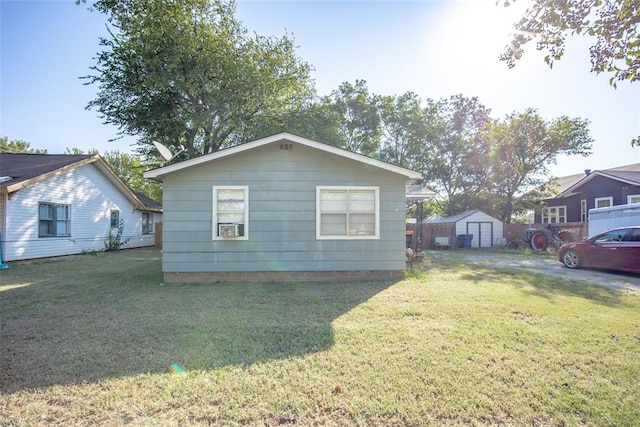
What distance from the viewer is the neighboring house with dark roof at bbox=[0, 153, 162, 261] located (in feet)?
34.7

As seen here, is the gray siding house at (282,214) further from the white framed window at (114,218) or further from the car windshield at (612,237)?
the white framed window at (114,218)

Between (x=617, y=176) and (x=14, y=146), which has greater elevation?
(x=14, y=146)

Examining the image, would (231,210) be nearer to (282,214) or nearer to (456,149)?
(282,214)

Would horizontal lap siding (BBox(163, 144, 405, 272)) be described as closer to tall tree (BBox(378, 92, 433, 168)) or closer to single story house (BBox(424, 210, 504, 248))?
single story house (BBox(424, 210, 504, 248))

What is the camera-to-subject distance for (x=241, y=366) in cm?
314

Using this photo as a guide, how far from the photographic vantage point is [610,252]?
29.4ft

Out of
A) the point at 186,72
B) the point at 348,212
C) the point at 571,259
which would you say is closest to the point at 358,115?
the point at 186,72

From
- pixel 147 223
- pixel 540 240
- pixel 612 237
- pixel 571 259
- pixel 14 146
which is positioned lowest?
pixel 571 259

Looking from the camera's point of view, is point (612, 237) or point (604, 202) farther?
point (604, 202)

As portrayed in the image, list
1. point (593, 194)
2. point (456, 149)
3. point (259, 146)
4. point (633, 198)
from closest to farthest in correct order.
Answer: point (259, 146), point (633, 198), point (593, 194), point (456, 149)

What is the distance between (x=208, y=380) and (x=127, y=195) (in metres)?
17.4

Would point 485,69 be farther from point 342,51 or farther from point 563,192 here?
point 563,192

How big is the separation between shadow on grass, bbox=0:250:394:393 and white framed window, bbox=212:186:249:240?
4.00ft

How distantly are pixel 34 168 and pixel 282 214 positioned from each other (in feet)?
37.3
